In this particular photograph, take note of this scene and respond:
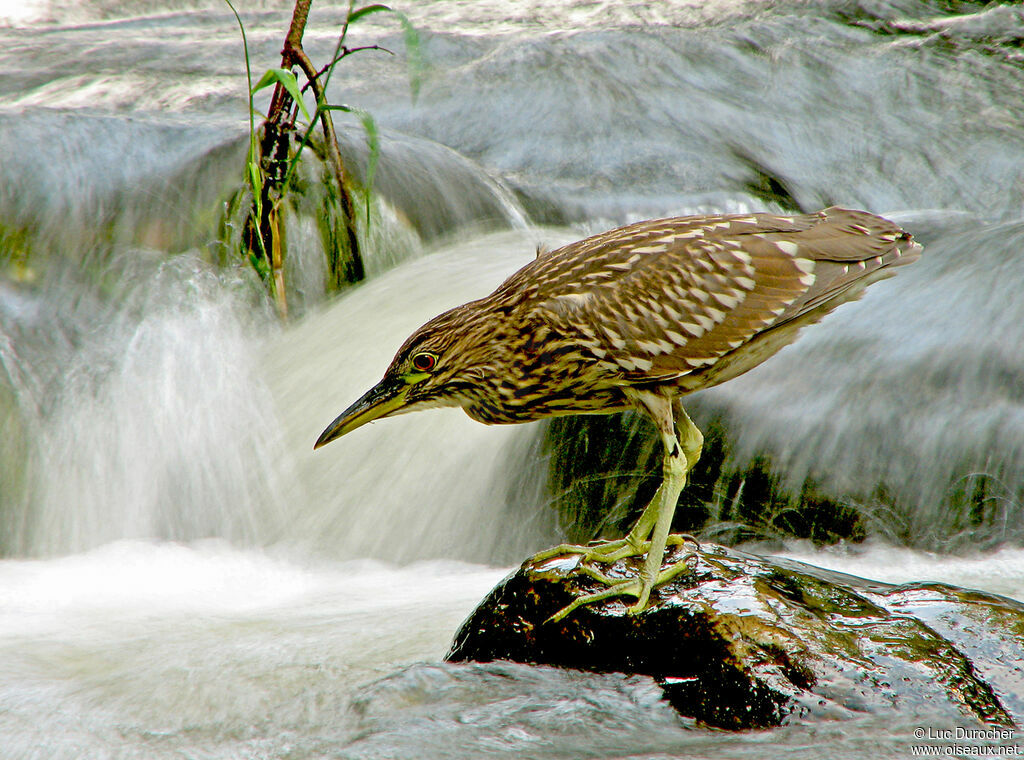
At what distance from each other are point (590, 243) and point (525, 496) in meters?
2.26

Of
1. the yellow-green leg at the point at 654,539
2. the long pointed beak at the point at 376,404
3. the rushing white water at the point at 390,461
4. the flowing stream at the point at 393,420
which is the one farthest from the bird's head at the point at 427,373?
the rushing white water at the point at 390,461

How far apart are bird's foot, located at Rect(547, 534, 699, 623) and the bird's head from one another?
2.27 ft

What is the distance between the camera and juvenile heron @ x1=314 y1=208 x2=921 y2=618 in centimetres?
312

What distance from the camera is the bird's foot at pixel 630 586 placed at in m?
3.15

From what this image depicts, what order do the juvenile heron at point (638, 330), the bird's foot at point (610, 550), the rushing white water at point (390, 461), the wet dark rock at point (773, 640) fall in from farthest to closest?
1. the rushing white water at point (390, 461)
2. the bird's foot at point (610, 550)
3. the juvenile heron at point (638, 330)
4. the wet dark rock at point (773, 640)

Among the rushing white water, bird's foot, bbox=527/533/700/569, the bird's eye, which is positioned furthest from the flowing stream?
the bird's eye

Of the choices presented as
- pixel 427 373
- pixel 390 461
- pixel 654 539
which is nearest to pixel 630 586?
pixel 654 539

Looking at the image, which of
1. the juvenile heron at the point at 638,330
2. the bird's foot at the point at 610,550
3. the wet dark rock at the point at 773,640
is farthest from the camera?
the bird's foot at the point at 610,550

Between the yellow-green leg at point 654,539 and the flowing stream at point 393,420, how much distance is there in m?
0.28

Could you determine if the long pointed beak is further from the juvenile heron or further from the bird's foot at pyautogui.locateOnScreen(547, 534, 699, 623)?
the bird's foot at pyautogui.locateOnScreen(547, 534, 699, 623)

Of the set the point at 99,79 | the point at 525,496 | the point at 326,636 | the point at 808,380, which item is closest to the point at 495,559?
the point at 525,496

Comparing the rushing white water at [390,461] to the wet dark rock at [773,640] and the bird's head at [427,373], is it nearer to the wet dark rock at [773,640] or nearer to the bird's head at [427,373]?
the wet dark rock at [773,640]

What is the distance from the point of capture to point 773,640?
2973mm

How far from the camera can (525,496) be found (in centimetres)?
545
